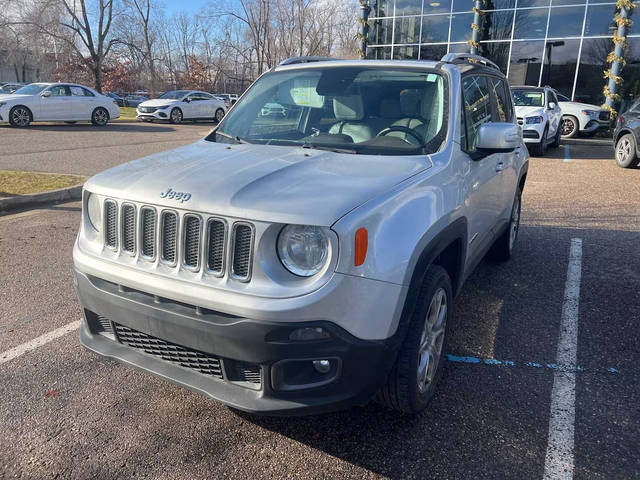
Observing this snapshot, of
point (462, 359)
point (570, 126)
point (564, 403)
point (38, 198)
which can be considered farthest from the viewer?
point (570, 126)

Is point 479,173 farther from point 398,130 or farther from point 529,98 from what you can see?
point 529,98

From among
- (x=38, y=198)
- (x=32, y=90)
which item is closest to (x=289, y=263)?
(x=38, y=198)

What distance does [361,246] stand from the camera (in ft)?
7.00

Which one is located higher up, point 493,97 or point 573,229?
point 493,97

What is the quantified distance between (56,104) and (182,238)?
1892 cm

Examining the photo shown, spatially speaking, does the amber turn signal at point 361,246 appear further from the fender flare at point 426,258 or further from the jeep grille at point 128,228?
the jeep grille at point 128,228

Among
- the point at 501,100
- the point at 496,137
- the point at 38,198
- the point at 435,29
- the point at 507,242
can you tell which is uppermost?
the point at 435,29

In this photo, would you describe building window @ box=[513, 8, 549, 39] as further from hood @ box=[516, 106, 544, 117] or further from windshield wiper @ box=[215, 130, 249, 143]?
windshield wiper @ box=[215, 130, 249, 143]

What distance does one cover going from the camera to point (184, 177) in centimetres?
252

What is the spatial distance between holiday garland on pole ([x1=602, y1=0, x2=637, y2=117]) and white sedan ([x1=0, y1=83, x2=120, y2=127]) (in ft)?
62.9

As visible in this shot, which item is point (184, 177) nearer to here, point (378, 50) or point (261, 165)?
point (261, 165)

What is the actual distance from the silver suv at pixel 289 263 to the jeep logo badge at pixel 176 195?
1 cm

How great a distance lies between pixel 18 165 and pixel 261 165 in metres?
9.51

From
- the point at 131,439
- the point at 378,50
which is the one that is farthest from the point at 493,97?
the point at 378,50
